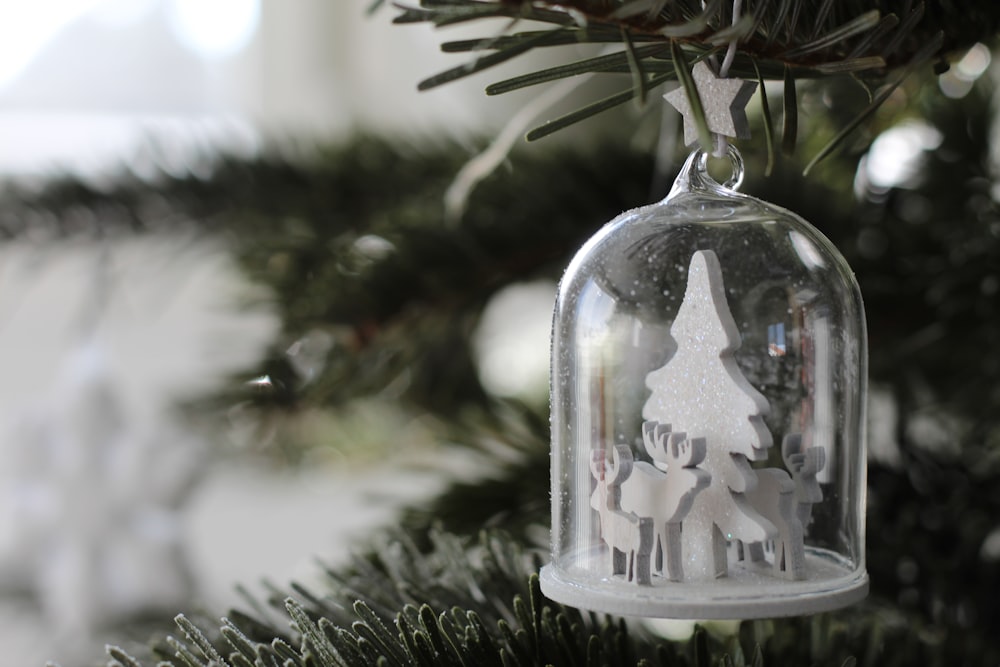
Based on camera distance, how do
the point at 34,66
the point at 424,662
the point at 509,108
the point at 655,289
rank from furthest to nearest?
the point at 34,66, the point at 509,108, the point at 655,289, the point at 424,662

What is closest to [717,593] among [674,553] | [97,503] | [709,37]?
[674,553]

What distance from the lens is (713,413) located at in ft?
1.06

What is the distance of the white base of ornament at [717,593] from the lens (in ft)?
0.88

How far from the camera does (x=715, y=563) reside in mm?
302

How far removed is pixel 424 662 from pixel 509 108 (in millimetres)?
646

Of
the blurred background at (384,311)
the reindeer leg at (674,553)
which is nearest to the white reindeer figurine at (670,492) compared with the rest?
the reindeer leg at (674,553)

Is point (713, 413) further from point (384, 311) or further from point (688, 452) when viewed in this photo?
point (384, 311)

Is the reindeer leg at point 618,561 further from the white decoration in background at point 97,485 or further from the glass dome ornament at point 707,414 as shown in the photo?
the white decoration in background at point 97,485

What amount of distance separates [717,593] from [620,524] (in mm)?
36

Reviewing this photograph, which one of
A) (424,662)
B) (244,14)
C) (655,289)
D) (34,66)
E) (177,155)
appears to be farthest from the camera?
(244,14)

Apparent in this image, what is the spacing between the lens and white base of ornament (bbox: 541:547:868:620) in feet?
0.88

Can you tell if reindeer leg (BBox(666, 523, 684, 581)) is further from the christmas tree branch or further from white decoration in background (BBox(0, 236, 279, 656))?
white decoration in background (BBox(0, 236, 279, 656))

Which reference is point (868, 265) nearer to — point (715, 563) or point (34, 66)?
point (715, 563)

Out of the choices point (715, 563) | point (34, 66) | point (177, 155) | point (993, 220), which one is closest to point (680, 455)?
point (715, 563)
